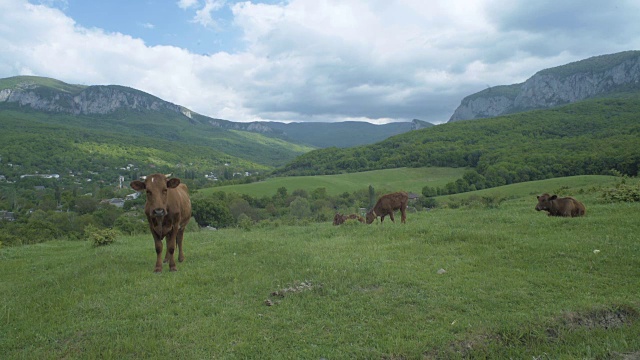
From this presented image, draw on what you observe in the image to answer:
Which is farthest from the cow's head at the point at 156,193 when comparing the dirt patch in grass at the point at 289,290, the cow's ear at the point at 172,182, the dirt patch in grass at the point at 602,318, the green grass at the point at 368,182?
the green grass at the point at 368,182

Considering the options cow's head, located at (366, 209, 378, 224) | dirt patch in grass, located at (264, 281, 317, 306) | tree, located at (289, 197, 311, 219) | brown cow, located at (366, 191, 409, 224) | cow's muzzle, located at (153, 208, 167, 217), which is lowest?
tree, located at (289, 197, 311, 219)

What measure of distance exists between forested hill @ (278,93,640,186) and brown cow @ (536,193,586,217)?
73.1 m

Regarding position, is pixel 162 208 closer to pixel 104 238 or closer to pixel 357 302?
pixel 357 302

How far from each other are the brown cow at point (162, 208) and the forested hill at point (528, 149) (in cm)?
8946

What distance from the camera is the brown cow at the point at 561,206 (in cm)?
1720

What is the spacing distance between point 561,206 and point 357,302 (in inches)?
569

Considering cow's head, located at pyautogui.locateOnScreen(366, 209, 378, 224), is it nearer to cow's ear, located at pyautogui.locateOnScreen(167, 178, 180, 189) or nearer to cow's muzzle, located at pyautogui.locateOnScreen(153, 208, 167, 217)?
cow's ear, located at pyautogui.locateOnScreen(167, 178, 180, 189)

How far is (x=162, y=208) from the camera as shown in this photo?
10.4 meters

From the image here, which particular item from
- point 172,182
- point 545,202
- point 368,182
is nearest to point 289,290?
point 172,182

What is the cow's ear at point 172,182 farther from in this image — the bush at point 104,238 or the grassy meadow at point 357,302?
the bush at point 104,238

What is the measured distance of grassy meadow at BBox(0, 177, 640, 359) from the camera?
6.49 meters

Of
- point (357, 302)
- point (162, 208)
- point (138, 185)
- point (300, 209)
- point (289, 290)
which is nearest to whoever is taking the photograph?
point (357, 302)

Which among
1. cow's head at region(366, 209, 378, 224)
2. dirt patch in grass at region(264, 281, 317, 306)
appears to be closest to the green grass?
cow's head at region(366, 209, 378, 224)

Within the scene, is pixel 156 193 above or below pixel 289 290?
above
